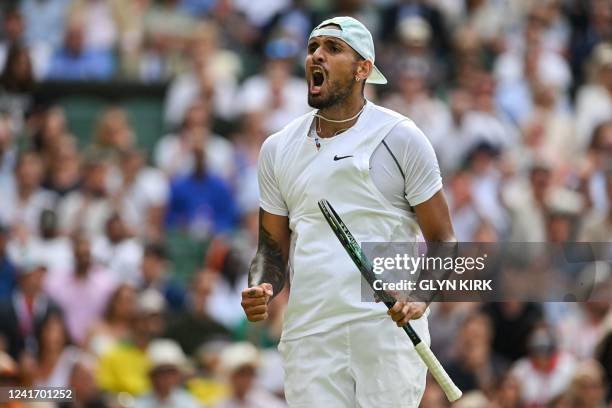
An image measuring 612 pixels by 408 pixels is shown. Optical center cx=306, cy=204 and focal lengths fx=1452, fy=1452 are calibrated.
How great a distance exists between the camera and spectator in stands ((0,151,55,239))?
13523mm

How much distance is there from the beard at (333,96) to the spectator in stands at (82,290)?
18.8 ft

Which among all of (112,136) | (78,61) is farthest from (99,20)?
(112,136)

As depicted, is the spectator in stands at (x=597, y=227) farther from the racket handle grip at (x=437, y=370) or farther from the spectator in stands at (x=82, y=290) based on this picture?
the racket handle grip at (x=437, y=370)

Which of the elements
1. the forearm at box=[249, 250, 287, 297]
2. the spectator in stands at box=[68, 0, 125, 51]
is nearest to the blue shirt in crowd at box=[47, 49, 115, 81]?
the spectator in stands at box=[68, 0, 125, 51]

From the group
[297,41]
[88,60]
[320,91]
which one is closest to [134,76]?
[88,60]

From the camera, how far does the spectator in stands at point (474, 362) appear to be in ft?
38.8

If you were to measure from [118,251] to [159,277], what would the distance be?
517 mm

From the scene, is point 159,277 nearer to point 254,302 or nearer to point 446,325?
point 446,325

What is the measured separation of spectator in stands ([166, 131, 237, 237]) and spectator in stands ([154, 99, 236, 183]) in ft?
0.52

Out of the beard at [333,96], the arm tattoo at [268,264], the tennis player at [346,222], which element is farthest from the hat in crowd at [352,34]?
the arm tattoo at [268,264]

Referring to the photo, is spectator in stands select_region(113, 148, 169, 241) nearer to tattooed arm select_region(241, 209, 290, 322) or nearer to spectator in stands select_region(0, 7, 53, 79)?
spectator in stands select_region(0, 7, 53, 79)

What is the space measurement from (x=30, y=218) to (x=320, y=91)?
23.2 feet

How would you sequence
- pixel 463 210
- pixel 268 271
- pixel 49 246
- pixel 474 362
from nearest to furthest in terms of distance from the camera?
pixel 268 271
pixel 474 362
pixel 49 246
pixel 463 210

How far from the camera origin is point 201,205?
46.5 ft
